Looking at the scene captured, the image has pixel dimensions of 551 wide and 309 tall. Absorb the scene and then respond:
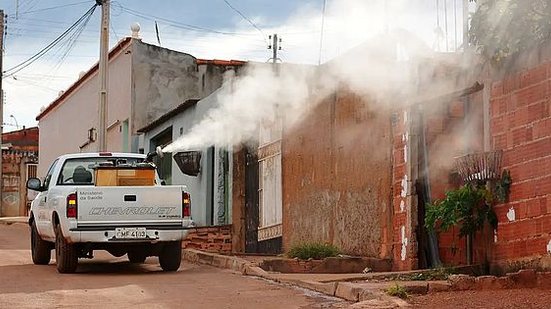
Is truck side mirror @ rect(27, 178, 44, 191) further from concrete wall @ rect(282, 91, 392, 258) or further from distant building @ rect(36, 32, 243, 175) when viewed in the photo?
distant building @ rect(36, 32, 243, 175)

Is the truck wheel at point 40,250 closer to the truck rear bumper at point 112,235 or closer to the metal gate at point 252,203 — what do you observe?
the truck rear bumper at point 112,235

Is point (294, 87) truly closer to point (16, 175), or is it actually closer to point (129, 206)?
point (129, 206)

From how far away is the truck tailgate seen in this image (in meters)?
13.6

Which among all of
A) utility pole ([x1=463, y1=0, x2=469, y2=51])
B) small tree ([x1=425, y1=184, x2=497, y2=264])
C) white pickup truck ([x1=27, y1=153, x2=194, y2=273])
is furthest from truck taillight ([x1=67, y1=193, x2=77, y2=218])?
utility pole ([x1=463, y1=0, x2=469, y2=51])

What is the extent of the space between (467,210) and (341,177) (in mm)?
3869

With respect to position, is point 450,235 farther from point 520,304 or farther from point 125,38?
point 125,38

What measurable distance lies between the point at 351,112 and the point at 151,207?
341cm

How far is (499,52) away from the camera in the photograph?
11.1 m

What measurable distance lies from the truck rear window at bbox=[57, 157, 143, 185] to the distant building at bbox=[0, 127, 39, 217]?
3764cm

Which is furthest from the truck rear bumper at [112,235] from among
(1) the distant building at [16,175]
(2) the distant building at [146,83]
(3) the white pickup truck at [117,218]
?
(1) the distant building at [16,175]

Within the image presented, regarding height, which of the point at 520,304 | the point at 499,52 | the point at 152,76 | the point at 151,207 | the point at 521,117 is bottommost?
the point at 520,304

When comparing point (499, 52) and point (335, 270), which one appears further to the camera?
point (335, 270)

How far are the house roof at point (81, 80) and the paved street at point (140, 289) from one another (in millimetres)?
18799

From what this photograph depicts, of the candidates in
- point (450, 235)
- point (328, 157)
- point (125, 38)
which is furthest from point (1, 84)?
point (450, 235)
